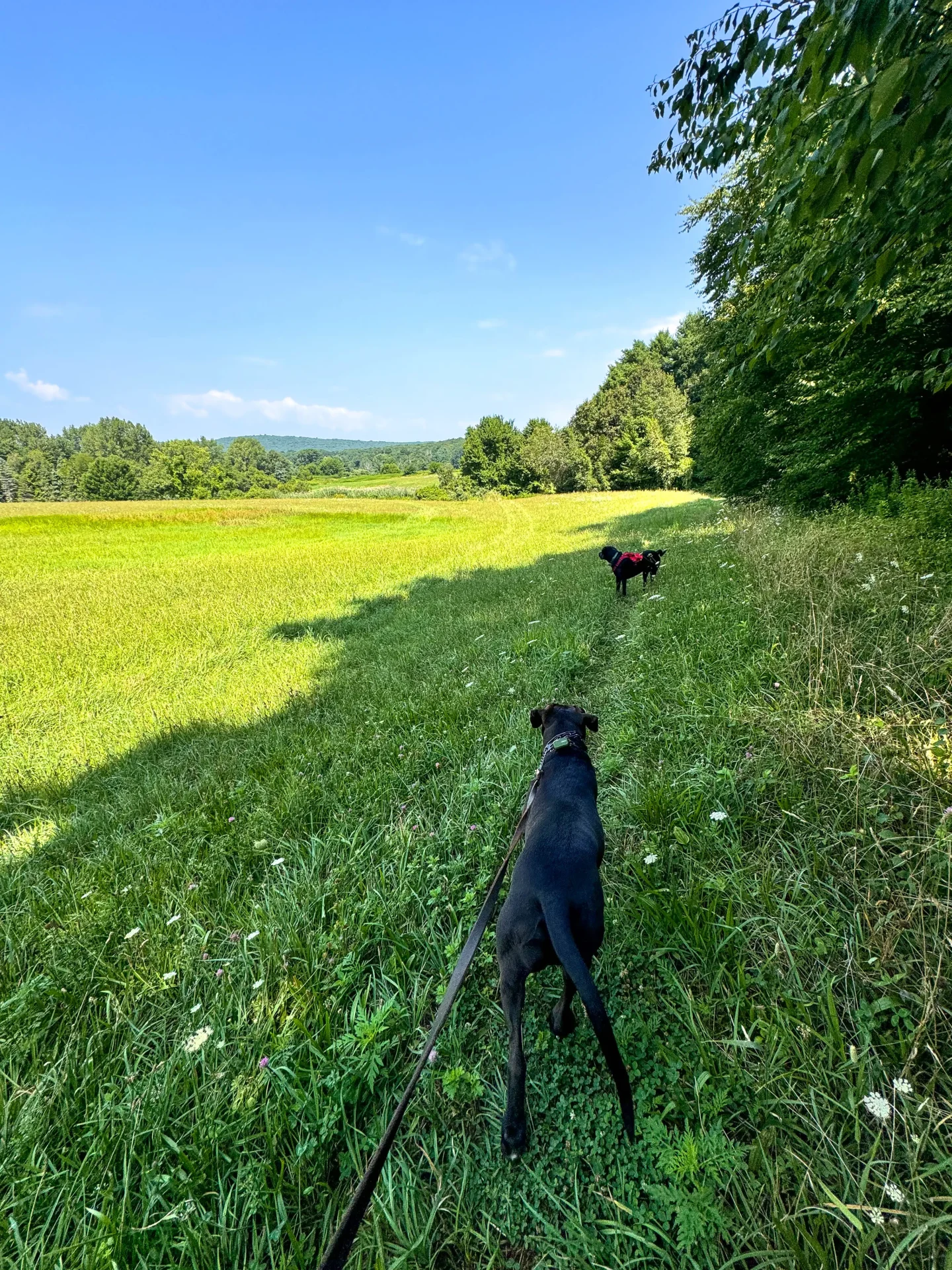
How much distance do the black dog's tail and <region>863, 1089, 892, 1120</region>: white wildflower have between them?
69 cm

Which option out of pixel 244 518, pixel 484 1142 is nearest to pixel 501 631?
pixel 484 1142

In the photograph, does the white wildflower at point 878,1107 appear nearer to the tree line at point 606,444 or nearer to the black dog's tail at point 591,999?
the black dog's tail at point 591,999

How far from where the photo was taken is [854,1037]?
5.31ft

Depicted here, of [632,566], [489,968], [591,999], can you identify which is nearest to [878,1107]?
[591,999]

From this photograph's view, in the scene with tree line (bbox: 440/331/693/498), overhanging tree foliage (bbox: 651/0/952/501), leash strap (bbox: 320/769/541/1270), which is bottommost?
leash strap (bbox: 320/769/541/1270)

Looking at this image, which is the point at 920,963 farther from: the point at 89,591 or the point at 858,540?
the point at 89,591

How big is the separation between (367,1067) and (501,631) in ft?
17.9

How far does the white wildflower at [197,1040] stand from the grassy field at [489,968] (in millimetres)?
19

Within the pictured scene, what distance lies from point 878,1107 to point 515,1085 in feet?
3.64

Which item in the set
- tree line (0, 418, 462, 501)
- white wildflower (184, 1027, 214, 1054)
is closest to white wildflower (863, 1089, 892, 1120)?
white wildflower (184, 1027, 214, 1054)

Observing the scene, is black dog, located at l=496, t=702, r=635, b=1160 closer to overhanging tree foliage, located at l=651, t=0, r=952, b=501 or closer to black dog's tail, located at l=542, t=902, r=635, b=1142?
black dog's tail, located at l=542, t=902, r=635, b=1142

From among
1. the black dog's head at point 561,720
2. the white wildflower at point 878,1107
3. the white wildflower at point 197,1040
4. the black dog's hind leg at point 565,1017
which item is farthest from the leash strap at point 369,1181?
the black dog's head at point 561,720

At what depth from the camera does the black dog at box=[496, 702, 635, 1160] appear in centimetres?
147

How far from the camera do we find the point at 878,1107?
136 cm
